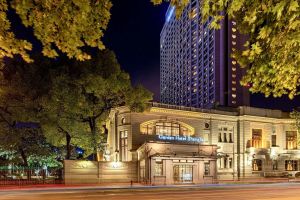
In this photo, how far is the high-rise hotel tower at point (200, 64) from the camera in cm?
14575

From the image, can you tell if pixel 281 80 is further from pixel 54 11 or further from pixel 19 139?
pixel 19 139

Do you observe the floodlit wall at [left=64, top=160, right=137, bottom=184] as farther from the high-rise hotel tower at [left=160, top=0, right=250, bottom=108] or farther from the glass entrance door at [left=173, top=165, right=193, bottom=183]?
A: the high-rise hotel tower at [left=160, top=0, right=250, bottom=108]

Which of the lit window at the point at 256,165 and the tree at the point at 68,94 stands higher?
the tree at the point at 68,94

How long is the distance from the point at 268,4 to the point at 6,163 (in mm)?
44255

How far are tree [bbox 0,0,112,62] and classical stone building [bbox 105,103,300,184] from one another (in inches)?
1321

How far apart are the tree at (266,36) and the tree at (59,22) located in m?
1.48

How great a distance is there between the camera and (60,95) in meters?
37.5

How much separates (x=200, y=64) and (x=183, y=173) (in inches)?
4566

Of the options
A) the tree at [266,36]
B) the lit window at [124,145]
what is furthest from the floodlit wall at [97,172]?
the tree at [266,36]

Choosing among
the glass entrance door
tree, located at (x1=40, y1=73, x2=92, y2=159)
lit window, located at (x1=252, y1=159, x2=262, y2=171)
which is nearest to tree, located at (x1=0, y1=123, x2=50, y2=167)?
tree, located at (x1=40, y1=73, x2=92, y2=159)

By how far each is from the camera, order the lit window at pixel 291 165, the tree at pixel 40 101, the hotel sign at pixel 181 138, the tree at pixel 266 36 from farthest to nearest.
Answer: the lit window at pixel 291 165, the hotel sign at pixel 181 138, the tree at pixel 40 101, the tree at pixel 266 36

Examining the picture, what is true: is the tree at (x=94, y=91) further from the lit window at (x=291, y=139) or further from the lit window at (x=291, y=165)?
the lit window at (x=291, y=165)

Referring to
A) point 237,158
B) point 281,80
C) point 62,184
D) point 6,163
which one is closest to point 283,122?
point 237,158

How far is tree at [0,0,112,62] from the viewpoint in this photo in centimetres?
853
